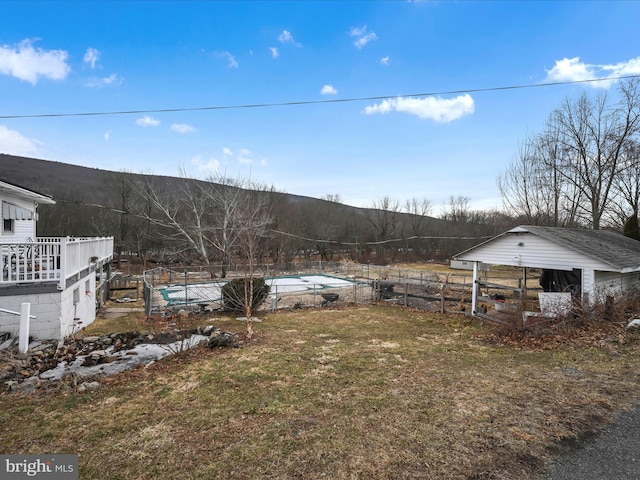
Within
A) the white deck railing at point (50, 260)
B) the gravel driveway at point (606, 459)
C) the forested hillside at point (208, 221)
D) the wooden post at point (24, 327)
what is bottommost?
the gravel driveway at point (606, 459)

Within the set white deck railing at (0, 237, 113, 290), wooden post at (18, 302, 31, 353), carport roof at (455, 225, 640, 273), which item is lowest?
wooden post at (18, 302, 31, 353)

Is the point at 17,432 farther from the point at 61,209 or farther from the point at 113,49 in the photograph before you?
the point at 61,209

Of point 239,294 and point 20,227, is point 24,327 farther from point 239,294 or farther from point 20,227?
point 20,227

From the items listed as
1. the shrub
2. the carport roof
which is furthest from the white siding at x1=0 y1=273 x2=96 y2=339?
the carport roof

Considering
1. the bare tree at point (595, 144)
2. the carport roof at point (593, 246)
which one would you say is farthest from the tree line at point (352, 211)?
the carport roof at point (593, 246)

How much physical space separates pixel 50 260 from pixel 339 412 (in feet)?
27.4

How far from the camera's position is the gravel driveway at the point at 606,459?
112 inches

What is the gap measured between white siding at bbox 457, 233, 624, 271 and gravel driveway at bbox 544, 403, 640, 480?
21.6 feet

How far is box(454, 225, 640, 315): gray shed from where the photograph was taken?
28.9ft

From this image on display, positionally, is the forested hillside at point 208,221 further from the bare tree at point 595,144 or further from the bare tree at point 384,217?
the bare tree at point 595,144

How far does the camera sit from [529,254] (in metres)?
10.1

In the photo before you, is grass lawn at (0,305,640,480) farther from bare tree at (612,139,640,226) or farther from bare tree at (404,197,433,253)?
bare tree at (404,197,433,253)

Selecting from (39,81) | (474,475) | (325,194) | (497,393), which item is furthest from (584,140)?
(325,194)

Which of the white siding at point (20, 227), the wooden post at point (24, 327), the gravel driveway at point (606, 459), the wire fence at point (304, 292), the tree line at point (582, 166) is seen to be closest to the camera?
the gravel driveway at point (606, 459)
